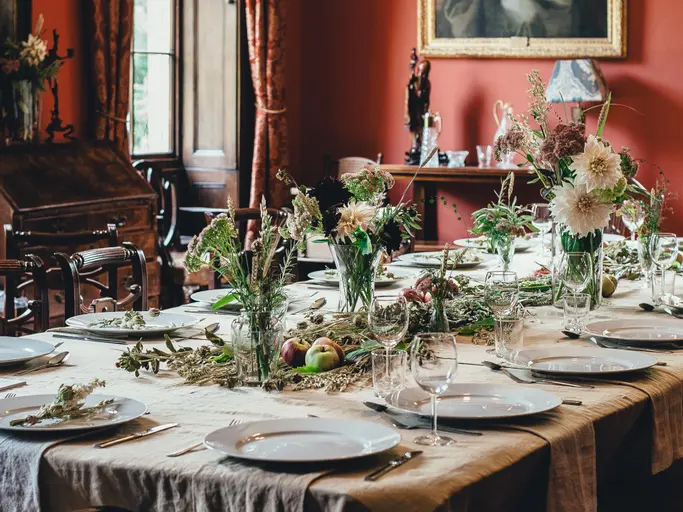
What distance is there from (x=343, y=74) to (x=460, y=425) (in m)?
5.96

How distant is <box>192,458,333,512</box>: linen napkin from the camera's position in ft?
4.58

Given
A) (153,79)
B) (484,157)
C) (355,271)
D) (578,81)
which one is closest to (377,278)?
(355,271)

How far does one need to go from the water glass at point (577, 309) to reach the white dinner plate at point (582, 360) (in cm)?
26

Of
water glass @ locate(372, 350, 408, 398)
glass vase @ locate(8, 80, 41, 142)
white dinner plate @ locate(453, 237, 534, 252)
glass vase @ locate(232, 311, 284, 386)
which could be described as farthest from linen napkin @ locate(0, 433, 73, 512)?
glass vase @ locate(8, 80, 41, 142)

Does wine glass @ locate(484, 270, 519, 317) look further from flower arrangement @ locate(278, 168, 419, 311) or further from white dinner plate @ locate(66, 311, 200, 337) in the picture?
white dinner plate @ locate(66, 311, 200, 337)

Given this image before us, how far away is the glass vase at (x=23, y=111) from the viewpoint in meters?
5.07

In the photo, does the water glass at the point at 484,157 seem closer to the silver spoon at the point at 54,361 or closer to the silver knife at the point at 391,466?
the silver spoon at the point at 54,361

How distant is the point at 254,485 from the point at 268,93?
568 centimetres

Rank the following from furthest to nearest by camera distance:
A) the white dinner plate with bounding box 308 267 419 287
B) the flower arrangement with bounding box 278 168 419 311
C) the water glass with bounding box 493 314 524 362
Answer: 1. the white dinner plate with bounding box 308 267 419 287
2. the flower arrangement with bounding box 278 168 419 311
3. the water glass with bounding box 493 314 524 362

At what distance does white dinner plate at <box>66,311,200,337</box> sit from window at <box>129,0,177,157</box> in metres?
4.04

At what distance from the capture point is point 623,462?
2.12m

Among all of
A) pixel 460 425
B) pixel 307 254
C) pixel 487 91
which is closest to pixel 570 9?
pixel 487 91

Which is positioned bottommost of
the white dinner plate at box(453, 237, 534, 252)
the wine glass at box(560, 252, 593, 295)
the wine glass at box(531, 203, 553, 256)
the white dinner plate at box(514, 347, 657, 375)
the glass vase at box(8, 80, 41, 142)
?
the white dinner plate at box(514, 347, 657, 375)

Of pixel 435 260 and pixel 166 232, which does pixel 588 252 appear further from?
pixel 166 232
